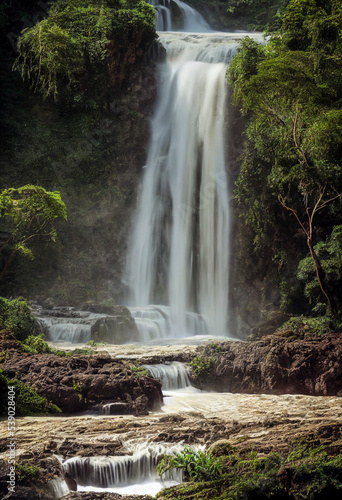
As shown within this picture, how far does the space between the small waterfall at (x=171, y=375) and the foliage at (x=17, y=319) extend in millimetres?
3459

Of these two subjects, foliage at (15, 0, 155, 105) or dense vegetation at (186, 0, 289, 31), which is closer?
foliage at (15, 0, 155, 105)

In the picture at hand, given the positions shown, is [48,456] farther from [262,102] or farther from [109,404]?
[262,102]

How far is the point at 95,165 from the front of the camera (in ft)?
75.9

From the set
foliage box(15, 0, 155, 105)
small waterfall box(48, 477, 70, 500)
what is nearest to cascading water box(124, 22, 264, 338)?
foliage box(15, 0, 155, 105)

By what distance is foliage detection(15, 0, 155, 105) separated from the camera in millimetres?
22375

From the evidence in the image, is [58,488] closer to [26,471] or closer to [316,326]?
[26,471]

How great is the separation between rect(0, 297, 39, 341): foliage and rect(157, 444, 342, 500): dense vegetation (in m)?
7.25

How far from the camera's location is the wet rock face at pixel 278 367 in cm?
1043

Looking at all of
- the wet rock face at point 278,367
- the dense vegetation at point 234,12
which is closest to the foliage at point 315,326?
the wet rock face at point 278,367

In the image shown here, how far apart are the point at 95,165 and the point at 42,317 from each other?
349 inches

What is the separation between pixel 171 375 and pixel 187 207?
1190cm

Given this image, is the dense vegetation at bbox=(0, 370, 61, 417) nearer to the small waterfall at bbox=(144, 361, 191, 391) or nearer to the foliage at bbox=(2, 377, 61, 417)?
the foliage at bbox=(2, 377, 61, 417)

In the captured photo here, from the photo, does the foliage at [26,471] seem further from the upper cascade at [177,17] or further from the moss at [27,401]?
the upper cascade at [177,17]

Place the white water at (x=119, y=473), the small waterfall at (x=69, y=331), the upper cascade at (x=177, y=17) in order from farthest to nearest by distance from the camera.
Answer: the upper cascade at (x=177, y=17)
the small waterfall at (x=69, y=331)
the white water at (x=119, y=473)
